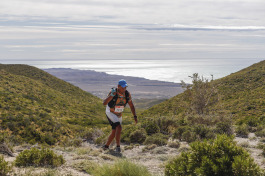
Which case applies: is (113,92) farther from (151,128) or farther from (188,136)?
(151,128)

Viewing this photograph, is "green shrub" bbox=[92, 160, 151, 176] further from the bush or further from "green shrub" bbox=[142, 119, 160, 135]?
"green shrub" bbox=[142, 119, 160, 135]

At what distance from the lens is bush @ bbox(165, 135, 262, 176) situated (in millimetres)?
3416

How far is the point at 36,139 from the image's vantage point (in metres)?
15.6

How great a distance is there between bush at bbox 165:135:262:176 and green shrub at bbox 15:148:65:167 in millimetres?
2784

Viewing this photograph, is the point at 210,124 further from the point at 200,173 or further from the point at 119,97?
the point at 200,173

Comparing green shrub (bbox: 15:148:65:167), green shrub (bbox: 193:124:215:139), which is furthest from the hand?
green shrub (bbox: 193:124:215:139)

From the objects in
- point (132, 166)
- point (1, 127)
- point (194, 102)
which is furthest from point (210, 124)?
point (1, 127)

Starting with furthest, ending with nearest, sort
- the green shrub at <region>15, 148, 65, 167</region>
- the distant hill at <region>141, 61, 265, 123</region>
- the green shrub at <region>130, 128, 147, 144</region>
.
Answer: the distant hill at <region>141, 61, 265, 123</region> < the green shrub at <region>130, 128, 147, 144</region> < the green shrub at <region>15, 148, 65, 167</region>

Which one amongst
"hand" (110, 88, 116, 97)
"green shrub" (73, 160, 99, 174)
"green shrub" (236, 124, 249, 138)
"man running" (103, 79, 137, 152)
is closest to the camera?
"green shrub" (73, 160, 99, 174)

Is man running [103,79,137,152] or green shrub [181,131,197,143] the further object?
green shrub [181,131,197,143]

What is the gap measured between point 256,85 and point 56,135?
2428 cm

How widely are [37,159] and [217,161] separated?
3.88 meters

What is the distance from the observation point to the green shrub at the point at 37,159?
5.48 metres

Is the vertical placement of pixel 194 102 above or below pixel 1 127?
above
